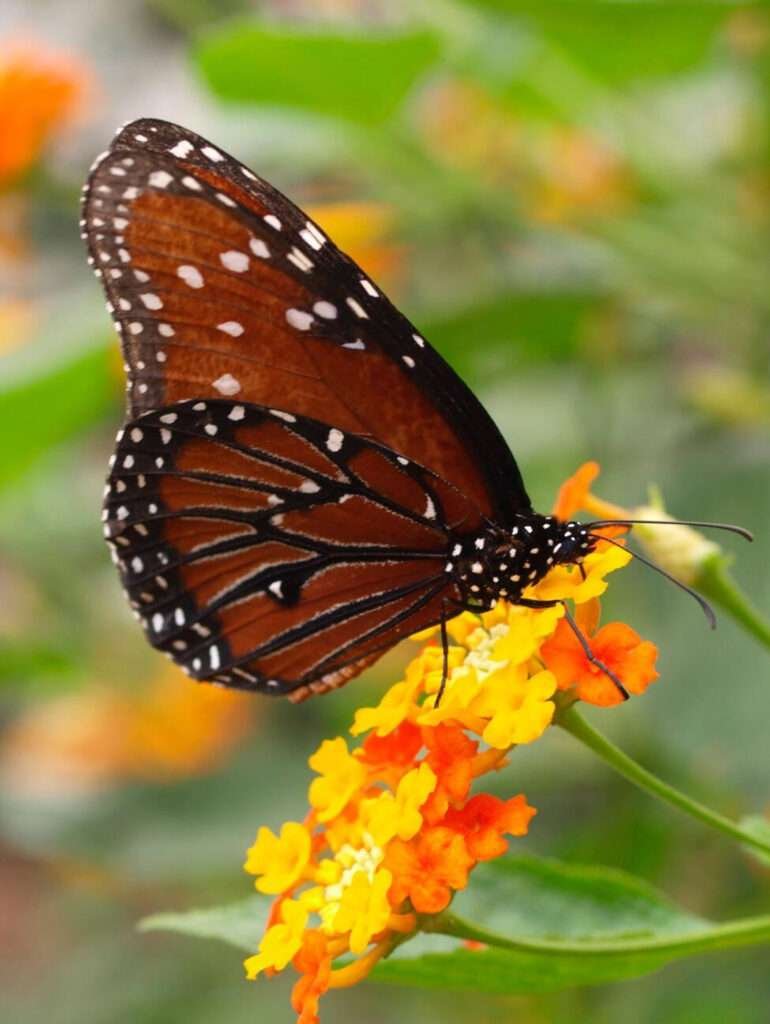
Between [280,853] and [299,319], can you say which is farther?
[299,319]

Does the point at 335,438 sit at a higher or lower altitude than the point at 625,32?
lower

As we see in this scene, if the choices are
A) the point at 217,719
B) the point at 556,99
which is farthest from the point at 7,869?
the point at 556,99

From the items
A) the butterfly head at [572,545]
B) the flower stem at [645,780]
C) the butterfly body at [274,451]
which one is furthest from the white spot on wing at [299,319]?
the flower stem at [645,780]

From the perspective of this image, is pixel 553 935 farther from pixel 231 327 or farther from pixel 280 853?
pixel 231 327

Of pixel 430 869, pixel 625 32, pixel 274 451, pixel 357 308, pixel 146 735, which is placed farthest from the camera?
pixel 146 735

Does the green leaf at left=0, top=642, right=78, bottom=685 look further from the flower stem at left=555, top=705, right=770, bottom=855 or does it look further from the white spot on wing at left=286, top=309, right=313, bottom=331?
the flower stem at left=555, top=705, right=770, bottom=855

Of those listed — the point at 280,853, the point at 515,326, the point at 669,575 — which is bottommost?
the point at 280,853

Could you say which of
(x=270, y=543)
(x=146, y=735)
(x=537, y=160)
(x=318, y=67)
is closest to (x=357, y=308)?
(x=270, y=543)

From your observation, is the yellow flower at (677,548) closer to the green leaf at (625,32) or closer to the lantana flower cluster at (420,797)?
the lantana flower cluster at (420,797)
